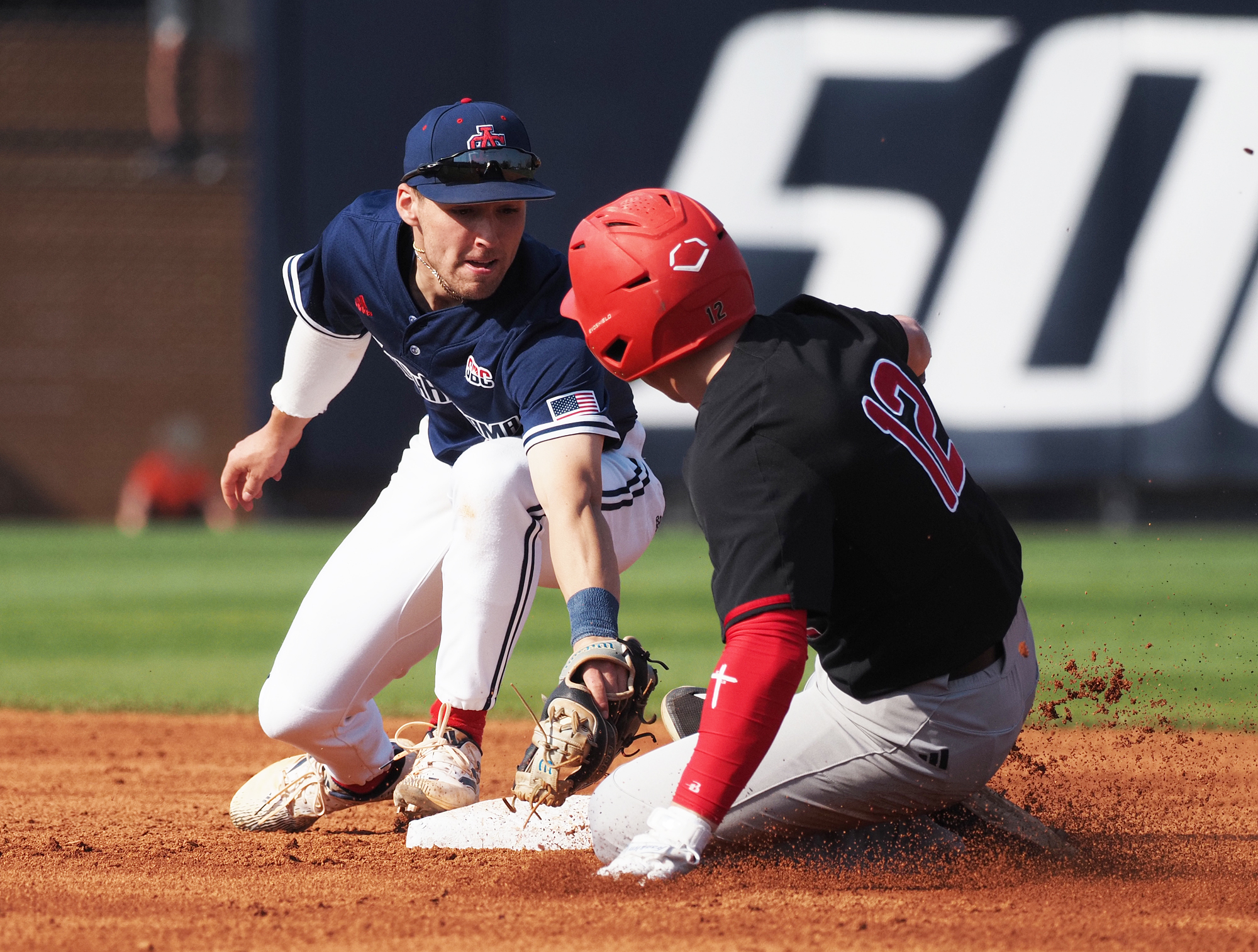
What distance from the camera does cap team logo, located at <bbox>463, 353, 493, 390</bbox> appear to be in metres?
3.63

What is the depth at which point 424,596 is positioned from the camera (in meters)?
3.70

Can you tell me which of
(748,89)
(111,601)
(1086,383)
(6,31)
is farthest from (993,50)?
(6,31)

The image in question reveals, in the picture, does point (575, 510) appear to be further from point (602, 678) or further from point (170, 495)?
point (170, 495)

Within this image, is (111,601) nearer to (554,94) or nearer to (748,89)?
(554,94)

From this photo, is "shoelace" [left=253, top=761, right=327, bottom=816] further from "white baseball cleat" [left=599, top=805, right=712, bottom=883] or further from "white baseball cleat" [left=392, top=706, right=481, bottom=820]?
"white baseball cleat" [left=599, top=805, right=712, bottom=883]

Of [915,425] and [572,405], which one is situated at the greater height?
[915,425]

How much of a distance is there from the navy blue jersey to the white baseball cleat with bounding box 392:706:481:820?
2.54 feet

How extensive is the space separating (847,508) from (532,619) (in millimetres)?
6545

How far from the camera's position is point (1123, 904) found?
2744 mm

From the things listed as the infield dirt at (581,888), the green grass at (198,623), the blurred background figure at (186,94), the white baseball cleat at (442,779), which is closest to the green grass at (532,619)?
the green grass at (198,623)

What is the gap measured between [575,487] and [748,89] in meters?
10.7

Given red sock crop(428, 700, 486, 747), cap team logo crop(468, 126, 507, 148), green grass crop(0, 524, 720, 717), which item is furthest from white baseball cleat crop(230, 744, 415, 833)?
green grass crop(0, 524, 720, 717)

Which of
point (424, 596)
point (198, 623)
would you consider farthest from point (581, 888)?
point (198, 623)

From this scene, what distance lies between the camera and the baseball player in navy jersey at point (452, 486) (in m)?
3.48
